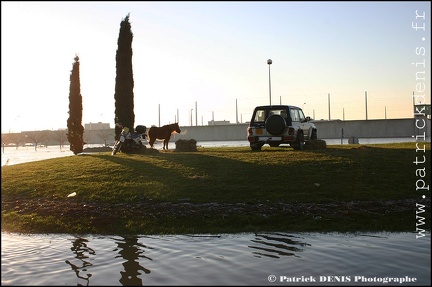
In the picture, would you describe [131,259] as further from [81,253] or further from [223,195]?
[223,195]

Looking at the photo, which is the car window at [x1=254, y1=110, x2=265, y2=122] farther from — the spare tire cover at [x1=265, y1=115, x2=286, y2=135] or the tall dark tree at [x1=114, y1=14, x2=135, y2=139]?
the tall dark tree at [x1=114, y1=14, x2=135, y2=139]

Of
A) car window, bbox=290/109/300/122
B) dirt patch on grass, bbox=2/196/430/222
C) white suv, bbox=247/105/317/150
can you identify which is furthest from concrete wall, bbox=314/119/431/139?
dirt patch on grass, bbox=2/196/430/222

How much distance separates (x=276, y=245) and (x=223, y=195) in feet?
13.1

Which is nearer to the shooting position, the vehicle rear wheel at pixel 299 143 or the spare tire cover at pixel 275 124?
the spare tire cover at pixel 275 124

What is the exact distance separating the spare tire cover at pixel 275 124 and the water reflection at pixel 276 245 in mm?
11261

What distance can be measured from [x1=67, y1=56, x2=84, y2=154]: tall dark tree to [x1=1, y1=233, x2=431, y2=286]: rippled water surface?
23224 mm

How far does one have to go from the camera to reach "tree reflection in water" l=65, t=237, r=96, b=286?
7.13 m

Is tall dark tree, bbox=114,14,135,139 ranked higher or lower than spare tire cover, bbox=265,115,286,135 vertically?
higher

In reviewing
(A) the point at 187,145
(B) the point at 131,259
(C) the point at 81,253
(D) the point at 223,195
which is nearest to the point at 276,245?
(B) the point at 131,259

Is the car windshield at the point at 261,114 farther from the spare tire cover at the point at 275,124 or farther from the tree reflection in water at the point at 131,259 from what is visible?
the tree reflection in water at the point at 131,259

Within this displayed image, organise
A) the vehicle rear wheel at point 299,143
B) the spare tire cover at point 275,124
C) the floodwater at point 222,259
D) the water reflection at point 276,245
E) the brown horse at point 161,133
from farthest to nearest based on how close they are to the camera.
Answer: the brown horse at point 161,133 → the vehicle rear wheel at point 299,143 → the spare tire cover at point 275,124 → the water reflection at point 276,245 → the floodwater at point 222,259

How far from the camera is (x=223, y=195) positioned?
12.7 metres

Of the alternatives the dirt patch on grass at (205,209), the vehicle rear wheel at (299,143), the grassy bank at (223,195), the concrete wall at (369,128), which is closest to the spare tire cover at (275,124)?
the vehicle rear wheel at (299,143)

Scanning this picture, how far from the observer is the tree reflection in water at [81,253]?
7.13 m
